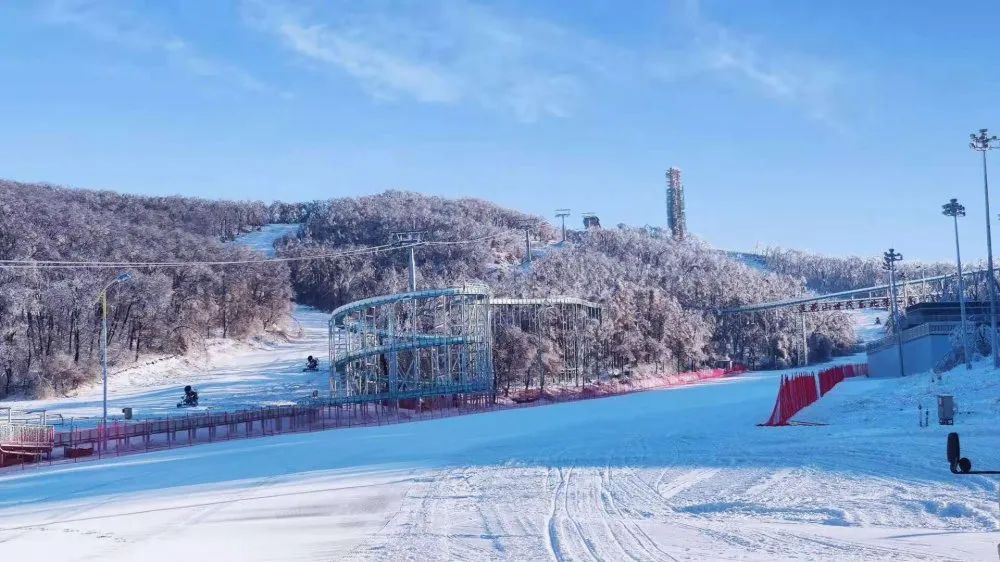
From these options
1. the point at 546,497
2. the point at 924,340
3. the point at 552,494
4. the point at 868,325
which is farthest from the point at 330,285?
Result: the point at 546,497

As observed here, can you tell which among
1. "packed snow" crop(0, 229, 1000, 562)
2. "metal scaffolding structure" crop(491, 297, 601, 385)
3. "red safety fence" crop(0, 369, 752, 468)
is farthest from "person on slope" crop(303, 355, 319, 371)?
"packed snow" crop(0, 229, 1000, 562)

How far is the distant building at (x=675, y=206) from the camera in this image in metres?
177

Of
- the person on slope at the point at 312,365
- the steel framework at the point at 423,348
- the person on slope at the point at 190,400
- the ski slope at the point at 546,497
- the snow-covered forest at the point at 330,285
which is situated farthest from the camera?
the person on slope at the point at 312,365

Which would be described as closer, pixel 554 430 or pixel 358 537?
pixel 358 537

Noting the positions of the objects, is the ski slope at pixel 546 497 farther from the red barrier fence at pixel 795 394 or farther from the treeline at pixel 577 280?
the treeline at pixel 577 280

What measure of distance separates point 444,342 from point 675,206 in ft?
455

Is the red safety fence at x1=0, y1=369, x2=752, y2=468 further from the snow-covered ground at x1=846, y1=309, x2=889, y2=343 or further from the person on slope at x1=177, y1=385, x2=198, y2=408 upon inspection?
the snow-covered ground at x1=846, y1=309, x2=889, y2=343

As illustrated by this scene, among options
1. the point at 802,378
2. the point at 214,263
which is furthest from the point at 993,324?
the point at 214,263

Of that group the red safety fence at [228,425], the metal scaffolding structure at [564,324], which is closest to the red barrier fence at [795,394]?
the red safety fence at [228,425]

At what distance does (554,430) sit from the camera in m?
31.5

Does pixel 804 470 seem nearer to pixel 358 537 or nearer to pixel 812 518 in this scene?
pixel 812 518

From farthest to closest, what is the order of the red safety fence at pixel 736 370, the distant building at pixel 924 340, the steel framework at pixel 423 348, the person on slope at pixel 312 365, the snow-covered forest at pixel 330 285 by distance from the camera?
1. the red safety fence at pixel 736 370
2. the person on slope at pixel 312 365
3. the snow-covered forest at pixel 330 285
4. the distant building at pixel 924 340
5. the steel framework at pixel 423 348

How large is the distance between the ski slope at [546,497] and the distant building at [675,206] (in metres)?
149

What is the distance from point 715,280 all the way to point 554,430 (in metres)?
81.5
